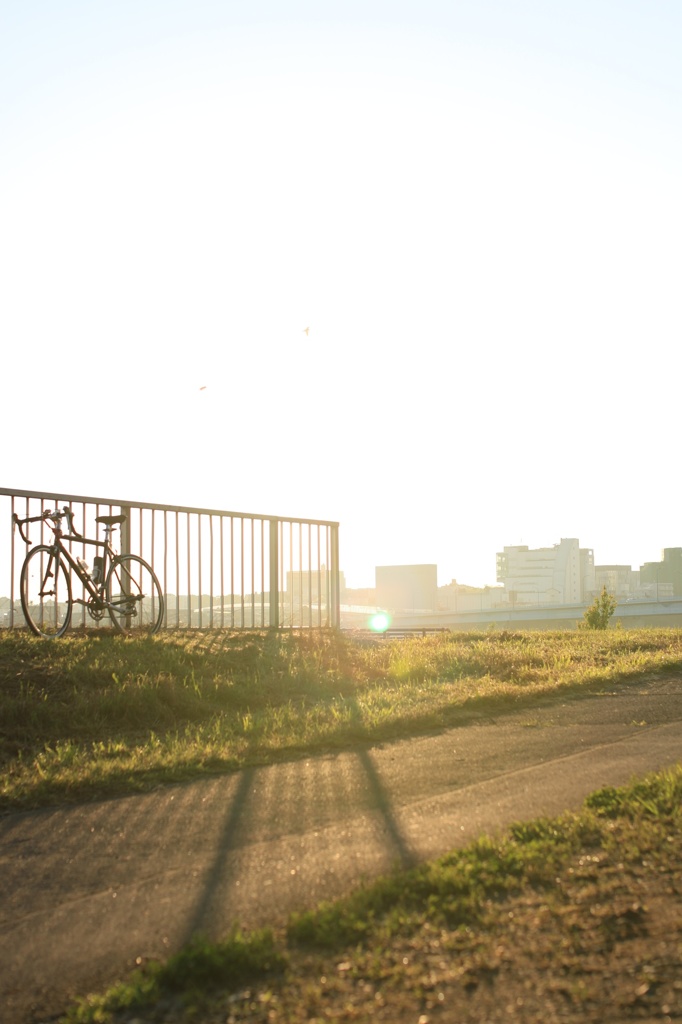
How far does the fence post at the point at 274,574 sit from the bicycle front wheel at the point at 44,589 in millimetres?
3384

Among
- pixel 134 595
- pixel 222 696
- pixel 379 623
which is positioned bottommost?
pixel 379 623

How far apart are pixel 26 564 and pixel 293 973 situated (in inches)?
264

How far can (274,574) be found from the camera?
477 inches

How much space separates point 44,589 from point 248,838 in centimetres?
543

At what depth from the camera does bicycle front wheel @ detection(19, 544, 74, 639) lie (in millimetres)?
8727

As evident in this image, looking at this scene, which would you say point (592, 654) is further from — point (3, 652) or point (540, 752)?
point (3, 652)

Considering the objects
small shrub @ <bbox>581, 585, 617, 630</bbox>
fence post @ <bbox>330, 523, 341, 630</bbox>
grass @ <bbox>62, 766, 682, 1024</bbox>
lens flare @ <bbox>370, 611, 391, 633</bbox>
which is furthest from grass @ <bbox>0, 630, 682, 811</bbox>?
lens flare @ <bbox>370, 611, 391, 633</bbox>

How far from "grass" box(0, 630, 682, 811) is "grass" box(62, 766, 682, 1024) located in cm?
238

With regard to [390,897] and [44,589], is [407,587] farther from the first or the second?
[390,897]

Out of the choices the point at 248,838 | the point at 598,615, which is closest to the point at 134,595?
the point at 248,838

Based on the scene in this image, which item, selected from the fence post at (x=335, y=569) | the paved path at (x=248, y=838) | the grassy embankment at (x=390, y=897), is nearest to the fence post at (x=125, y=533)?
the grassy embankment at (x=390, y=897)

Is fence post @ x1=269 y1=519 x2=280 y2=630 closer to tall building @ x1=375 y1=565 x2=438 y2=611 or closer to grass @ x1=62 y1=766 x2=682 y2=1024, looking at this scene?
grass @ x1=62 y1=766 x2=682 y2=1024

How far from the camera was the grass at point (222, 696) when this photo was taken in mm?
5613

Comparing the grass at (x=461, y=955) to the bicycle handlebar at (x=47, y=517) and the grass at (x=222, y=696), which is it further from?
the bicycle handlebar at (x=47, y=517)
